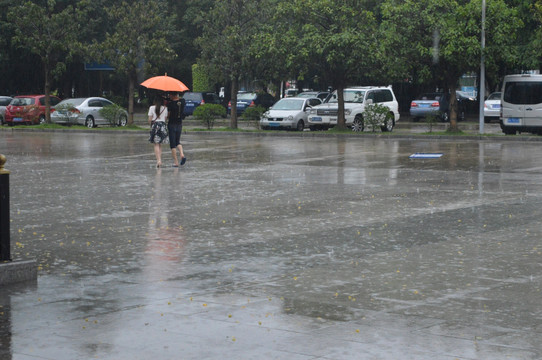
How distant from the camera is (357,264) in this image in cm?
887

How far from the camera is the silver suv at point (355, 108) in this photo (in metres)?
36.8

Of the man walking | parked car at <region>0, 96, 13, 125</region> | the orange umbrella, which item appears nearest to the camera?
the man walking

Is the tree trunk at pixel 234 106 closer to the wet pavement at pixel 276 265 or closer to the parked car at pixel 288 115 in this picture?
the parked car at pixel 288 115

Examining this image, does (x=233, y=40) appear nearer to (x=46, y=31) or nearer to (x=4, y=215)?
(x=46, y=31)

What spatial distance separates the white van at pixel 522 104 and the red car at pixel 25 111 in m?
20.8

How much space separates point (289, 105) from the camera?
3844cm

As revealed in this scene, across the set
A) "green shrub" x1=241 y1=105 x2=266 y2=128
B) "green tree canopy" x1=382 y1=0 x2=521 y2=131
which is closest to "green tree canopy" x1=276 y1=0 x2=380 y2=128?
"green tree canopy" x1=382 y1=0 x2=521 y2=131

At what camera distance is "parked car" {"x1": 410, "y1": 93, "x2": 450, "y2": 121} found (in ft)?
157

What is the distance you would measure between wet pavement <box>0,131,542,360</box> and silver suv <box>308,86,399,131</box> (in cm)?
1781

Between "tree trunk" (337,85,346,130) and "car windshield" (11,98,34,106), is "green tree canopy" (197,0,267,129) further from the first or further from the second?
"car windshield" (11,98,34,106)

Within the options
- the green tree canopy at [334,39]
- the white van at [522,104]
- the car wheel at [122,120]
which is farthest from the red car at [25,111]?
the white van at [522,104]

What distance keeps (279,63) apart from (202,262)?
28.9 metres

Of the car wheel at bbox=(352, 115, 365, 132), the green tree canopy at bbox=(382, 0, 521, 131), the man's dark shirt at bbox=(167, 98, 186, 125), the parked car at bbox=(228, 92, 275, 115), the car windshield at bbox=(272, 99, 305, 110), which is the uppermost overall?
the green tree canopy at bbox=(382, 0, 521, 131)

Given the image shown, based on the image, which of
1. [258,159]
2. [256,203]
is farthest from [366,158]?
[256,203]
